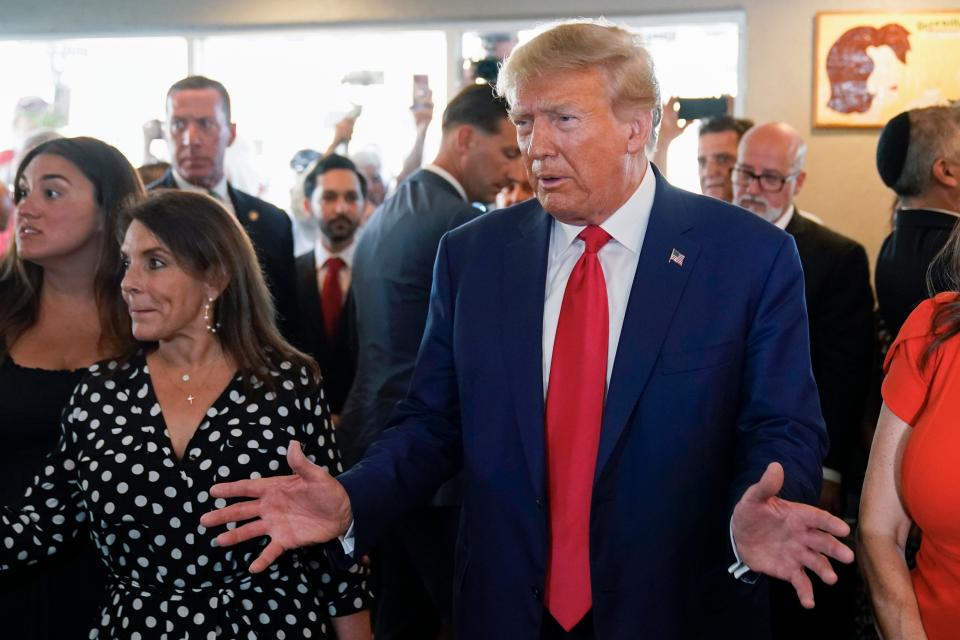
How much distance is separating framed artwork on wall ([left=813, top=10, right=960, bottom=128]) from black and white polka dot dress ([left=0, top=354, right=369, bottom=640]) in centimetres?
438

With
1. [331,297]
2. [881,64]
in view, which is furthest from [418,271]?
[881,64]

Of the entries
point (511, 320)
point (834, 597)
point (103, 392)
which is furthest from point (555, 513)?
point (834, 597)

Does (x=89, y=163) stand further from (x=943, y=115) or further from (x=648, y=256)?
(x=943, y=115)

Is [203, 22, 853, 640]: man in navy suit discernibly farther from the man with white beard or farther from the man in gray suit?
the man with white beard

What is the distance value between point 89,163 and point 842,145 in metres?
4.33

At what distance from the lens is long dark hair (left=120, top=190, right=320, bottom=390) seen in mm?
2297

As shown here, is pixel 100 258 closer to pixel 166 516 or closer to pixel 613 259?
pixel 166 516

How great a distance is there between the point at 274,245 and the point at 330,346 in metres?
0.64

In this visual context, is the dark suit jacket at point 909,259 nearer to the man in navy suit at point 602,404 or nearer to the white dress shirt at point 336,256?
the man in navy suit at point 602,404

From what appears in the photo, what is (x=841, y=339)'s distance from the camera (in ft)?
10.6

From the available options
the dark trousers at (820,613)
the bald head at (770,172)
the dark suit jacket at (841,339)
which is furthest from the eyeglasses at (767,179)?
the dark trousers at (820,613)

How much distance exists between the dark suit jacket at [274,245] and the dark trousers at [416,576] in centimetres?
74

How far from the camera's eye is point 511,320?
75.7 inches

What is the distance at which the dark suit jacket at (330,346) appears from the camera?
158 inches
